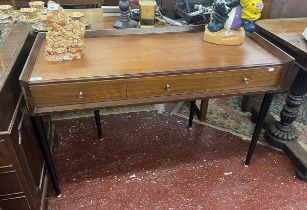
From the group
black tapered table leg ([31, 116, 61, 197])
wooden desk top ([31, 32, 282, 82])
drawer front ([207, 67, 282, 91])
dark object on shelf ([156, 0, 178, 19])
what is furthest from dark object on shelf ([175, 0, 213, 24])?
black tapered table leg ([31, 116, 61, 197])

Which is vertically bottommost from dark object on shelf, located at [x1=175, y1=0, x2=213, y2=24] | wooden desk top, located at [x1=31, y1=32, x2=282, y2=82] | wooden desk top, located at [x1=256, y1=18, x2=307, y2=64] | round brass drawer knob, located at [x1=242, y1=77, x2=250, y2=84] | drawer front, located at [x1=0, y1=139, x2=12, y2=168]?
drawer front, located at [x1=0, y1=139, x2=12, y2=168]

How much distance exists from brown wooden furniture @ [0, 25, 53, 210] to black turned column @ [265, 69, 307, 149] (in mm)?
1423

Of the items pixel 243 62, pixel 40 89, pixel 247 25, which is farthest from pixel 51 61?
pixel 247 25

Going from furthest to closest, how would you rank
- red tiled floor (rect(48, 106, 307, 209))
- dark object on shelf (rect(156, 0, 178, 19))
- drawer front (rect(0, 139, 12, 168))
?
dark object on shelf (rect(156, 0, 178, 19)), red tiled floor (rect(48, 106, 307, 209)), drawer front (rect(0, 139, 12, 168))

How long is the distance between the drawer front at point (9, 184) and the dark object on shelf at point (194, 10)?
1.19m

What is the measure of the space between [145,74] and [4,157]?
60 centimetres

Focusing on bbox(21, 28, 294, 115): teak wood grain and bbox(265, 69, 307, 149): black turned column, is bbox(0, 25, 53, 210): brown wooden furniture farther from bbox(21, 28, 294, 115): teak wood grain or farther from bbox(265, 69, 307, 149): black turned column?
bbox(265, 69, 307, 149): black turned column

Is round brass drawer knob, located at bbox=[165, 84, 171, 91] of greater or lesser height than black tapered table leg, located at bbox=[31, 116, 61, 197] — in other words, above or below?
above

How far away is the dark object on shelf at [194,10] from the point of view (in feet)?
5.10

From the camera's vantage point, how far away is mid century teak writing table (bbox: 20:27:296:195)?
102cm

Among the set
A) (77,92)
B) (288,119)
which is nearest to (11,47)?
(77,92)

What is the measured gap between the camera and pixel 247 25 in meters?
1.35

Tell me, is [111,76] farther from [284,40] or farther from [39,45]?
[284,40]

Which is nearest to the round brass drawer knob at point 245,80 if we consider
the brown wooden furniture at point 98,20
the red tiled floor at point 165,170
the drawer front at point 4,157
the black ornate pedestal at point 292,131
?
the black ornate pedestal at point 292,131
